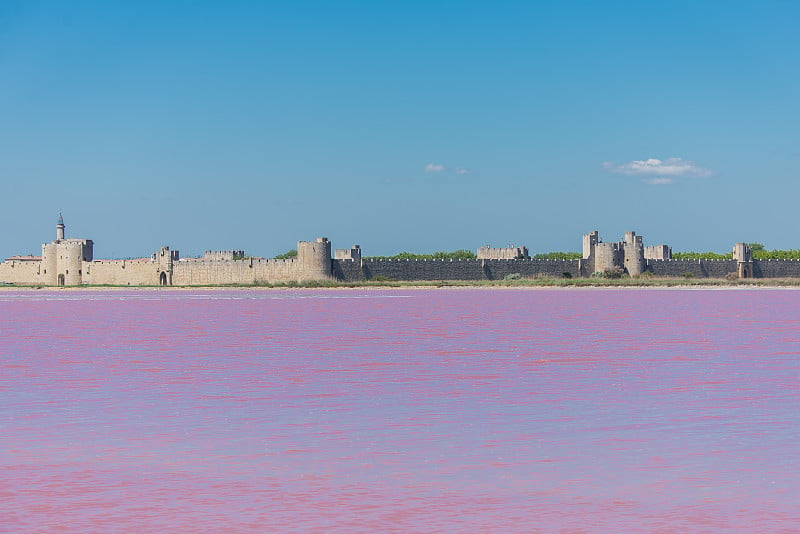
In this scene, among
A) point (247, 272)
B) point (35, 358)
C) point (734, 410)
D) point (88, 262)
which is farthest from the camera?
point (88, 262)

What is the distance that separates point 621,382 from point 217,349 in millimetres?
7180

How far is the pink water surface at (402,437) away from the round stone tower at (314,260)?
3255 centimetres

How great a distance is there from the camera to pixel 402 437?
313 inches

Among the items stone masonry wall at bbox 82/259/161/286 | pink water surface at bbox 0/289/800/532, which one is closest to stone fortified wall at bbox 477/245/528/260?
stone masonry wall at bbox 82/259/161/286

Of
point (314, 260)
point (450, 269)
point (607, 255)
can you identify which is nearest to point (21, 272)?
point (314, 260)

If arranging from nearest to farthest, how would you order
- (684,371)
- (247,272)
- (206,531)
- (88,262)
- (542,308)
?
(206,531), (684,371), (542,308), (247,272), (88,262)

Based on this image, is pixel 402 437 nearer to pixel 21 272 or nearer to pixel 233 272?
pixel 233 272

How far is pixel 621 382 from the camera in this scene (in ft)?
37.6

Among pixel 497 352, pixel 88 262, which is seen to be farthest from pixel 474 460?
pixel 88 262

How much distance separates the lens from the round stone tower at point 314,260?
49750 mm

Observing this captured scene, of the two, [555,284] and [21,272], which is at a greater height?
[21,272]

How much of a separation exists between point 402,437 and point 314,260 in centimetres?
4231

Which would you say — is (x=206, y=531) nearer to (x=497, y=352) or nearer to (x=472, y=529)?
(x=472, y=529)

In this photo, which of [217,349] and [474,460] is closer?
[474,460]
